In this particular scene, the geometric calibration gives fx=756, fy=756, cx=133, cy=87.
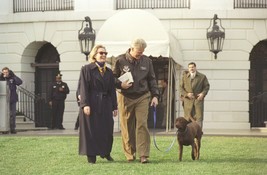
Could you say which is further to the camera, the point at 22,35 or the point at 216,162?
the point at 22,35

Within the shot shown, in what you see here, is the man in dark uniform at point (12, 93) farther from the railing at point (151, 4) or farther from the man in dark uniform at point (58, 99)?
the railing at point (151, 4)

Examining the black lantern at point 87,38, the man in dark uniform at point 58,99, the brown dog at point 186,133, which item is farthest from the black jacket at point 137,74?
the man in dark uniform at point 58,99

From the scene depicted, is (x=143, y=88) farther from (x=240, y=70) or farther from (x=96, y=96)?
(x=240, y=70)

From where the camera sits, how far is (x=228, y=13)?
27.2m

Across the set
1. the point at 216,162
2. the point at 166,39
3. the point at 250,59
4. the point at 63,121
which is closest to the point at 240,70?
the point at 250,59

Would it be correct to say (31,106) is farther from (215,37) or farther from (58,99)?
(215,37)

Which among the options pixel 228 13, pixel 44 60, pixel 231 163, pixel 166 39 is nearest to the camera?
pixel 231 163

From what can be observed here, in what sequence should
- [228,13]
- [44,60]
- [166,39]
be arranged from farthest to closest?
[44,60]
[228,13]
[166,39]

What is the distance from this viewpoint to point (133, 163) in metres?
13.1

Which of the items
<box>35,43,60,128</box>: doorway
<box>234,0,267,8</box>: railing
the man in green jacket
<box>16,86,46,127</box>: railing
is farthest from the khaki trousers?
<box>35,43,60,128</box>: doorway

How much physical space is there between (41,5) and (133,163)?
16.7m

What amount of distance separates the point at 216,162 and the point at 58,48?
15781mm

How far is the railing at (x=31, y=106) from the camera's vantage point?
93.1 feet

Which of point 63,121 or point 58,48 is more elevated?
point 58,48
